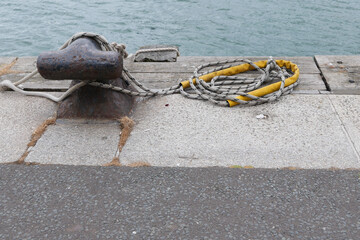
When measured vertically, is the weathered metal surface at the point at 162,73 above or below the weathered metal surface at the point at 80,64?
below

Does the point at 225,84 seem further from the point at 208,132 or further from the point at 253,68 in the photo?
the point at 208,132

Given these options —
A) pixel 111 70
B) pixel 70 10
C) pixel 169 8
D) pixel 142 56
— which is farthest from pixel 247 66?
pixel 70 10

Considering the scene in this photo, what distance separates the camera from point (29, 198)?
7.89 ft

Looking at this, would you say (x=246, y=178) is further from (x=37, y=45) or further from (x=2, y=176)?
(x=37, y=45)

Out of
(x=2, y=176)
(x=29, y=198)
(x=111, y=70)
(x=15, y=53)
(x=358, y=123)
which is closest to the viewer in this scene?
(x=29, y=198)

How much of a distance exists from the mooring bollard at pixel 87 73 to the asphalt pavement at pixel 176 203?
0.68 m

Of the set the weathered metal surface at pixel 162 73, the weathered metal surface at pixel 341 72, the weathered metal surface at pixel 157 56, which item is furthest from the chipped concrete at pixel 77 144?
the weathered metal surface at pixel 341 72

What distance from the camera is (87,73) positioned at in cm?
290

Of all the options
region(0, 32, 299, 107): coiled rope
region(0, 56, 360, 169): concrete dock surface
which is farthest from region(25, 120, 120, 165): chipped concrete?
region(0, 32, 299, 107): coiled rope

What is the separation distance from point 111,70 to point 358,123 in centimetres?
199

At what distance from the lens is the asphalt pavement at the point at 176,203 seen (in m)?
2.12


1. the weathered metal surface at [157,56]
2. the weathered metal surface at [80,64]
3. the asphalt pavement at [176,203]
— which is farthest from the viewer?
the weathered metal surface at [157,56]

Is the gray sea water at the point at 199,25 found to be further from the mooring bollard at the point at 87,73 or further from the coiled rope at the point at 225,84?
the mooring bollard at the point at 87,73

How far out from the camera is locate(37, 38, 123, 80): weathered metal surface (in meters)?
2.86
